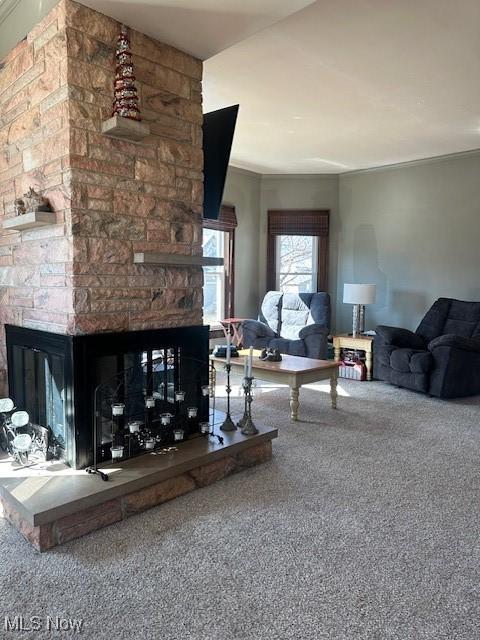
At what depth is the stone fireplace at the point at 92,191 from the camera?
230cm

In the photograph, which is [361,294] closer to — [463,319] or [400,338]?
[400,338]

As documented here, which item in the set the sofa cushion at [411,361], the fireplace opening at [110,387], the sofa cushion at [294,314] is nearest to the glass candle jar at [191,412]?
the fireplace opening at [110,387]

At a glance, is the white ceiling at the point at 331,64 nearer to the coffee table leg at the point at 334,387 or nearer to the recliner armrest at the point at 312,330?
the recliner armrest at the point at 312,330

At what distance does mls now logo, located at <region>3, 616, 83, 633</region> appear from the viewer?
5.09 ft

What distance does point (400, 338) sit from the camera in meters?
5.18

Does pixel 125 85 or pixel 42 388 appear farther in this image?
pixel 42 388

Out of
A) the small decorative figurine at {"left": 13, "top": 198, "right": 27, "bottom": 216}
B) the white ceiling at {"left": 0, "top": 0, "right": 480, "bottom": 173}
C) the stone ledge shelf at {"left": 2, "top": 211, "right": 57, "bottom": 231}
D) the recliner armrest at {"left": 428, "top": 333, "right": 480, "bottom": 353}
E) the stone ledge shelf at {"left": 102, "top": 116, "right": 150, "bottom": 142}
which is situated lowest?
the recliner armrest at {"left": 428, "top": 333, "right": 480, "bottom": 353}

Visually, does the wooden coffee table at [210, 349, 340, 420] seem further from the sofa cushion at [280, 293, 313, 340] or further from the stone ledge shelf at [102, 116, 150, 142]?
the stone ledge shelf at [102, 116, 150, 142]

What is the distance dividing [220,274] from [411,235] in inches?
105

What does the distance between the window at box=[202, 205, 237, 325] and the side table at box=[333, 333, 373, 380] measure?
1.65 meters

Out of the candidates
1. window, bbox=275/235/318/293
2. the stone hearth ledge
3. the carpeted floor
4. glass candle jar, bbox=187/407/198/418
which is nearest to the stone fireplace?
the stone hearth ledge

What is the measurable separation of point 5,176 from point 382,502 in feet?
9.61

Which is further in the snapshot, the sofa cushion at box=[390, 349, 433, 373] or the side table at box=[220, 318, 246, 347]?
the side table at box=[220, 318, 246, 347]

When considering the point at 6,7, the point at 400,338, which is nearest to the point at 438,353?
the point at 400,338
